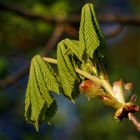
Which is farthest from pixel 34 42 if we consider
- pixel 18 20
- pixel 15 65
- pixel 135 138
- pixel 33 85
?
pixel 33 85

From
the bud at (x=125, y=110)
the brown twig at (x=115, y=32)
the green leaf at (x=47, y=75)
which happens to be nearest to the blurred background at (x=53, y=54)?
the brown twig at (x=115, y=32)

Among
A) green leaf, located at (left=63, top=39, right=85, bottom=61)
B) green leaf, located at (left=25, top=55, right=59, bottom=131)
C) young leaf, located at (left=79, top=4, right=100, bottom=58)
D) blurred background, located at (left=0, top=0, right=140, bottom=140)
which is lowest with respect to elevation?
blurred background, located at (left=0, top=0, right=140, bottom=140)

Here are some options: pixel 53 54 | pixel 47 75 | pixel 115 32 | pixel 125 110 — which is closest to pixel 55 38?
pixel 115 32

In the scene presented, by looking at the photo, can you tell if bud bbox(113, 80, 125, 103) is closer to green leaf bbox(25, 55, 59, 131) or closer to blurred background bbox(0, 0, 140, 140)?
green leaf bbox(25, 55, 59, 131)

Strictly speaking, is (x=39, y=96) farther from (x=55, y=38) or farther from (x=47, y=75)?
(x=55, y=38)

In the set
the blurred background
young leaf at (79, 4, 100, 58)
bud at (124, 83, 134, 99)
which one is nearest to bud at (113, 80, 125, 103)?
bud at (124, 83, 134, 99)

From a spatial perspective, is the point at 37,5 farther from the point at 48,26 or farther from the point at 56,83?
the point at 56,83

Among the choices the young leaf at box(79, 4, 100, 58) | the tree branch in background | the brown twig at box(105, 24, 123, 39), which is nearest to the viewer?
the young leaf at box(79, 4, 100, 58)

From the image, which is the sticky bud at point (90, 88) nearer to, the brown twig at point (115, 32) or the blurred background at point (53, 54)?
the blurred background at point (53, 54)
